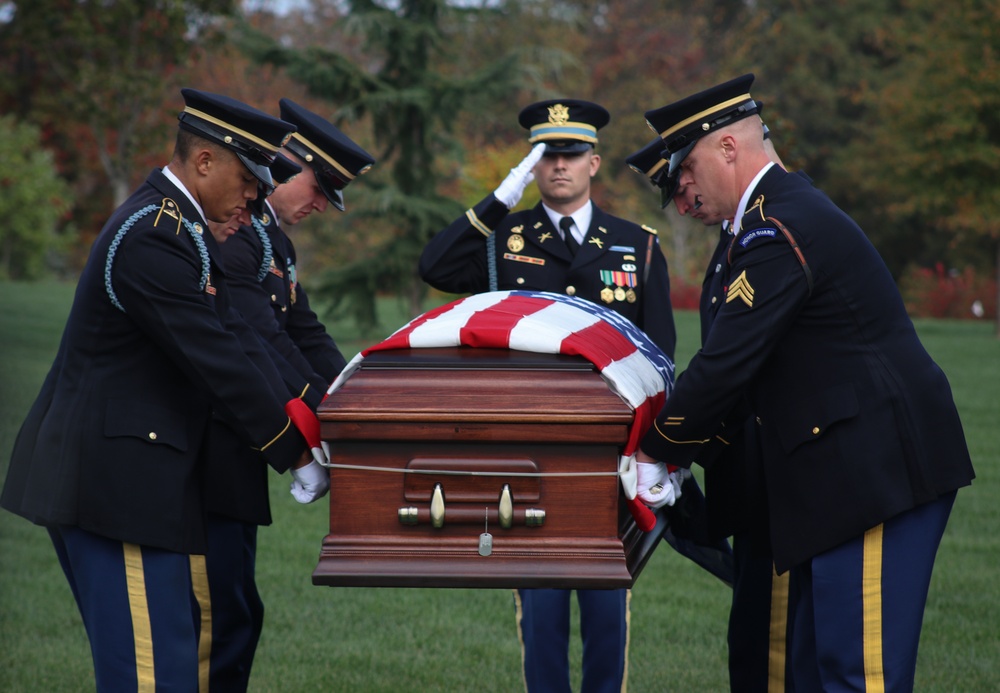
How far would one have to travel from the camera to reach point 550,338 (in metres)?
3.12

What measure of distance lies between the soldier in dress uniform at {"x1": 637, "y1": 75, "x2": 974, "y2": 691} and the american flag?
148 millimetres

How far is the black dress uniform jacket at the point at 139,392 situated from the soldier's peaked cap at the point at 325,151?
3.10ft

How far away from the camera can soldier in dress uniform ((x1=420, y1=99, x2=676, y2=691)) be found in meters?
4.17

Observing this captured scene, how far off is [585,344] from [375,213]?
17.4 metres

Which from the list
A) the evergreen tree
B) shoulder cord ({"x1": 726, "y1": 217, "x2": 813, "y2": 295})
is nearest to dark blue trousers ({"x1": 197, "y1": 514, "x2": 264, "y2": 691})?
shoulder cord ({"x1": 726, "y1": 217, "x2": 813, "y2": 295})

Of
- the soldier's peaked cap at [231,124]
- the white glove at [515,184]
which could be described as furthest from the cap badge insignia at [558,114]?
the soldier's peaked cap at [231,124]

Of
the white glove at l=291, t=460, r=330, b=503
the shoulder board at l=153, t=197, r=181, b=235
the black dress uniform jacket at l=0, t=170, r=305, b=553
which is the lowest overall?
the white glove at l=291, t=460, r=330, b=503

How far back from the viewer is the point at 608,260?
14.1ft

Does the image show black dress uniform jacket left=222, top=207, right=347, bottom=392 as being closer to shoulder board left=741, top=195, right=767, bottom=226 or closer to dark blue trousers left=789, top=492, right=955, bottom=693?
shoulder board left=741, top=195, right=767, bottom=226

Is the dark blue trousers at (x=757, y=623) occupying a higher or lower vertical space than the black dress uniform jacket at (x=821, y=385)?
lower

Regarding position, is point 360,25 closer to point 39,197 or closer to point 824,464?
point 39,197

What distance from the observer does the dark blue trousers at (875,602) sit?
9.57ft

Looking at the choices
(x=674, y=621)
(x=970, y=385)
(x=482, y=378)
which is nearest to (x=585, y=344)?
(x=482, y=378)

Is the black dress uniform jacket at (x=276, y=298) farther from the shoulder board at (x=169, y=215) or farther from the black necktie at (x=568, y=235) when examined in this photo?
the black necktie at (x=568, y=235)
